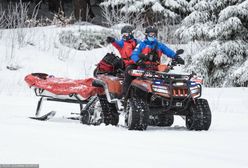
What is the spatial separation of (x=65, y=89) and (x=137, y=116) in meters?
2.13

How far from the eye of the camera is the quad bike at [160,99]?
8.94m

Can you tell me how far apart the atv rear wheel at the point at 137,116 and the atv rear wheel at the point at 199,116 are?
2.62ft

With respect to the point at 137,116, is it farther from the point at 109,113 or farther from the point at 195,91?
the point at 109,113

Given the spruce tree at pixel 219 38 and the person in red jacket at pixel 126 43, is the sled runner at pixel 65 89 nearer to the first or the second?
the person in red jacket at pixel 126 43

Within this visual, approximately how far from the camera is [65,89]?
10555mm

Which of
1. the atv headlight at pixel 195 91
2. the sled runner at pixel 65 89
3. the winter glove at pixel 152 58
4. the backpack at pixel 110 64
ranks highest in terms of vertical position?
the winter glove at pixel 152 58

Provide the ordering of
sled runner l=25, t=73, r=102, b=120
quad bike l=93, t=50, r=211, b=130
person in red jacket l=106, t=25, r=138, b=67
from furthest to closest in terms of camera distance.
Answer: person in red jacket l=106, t=25, r=138, b=67, sled runner l=25, t=73, r=102, b=120, quad bike l=93, t=50, r=211, b=130

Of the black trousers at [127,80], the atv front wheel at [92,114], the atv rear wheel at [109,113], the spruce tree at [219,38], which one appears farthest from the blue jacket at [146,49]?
the spruce tree at [219,38]

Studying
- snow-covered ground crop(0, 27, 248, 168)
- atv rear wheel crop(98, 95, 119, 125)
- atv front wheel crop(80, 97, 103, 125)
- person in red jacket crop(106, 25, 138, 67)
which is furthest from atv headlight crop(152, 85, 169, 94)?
person in red jacket crop(106, 25, 138, 67)

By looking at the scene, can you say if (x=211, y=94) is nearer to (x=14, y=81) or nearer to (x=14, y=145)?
(x=14, y=81)

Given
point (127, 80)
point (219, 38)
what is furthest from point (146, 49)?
point (219, 38)

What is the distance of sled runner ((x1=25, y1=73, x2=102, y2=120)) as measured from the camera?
411 inches

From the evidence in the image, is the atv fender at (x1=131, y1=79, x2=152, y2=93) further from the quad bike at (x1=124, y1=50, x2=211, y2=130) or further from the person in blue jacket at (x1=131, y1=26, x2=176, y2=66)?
the person in blue jacket at (x1=131, y1=26, x2=176, y2=66)

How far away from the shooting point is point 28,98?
14086 millimetres
